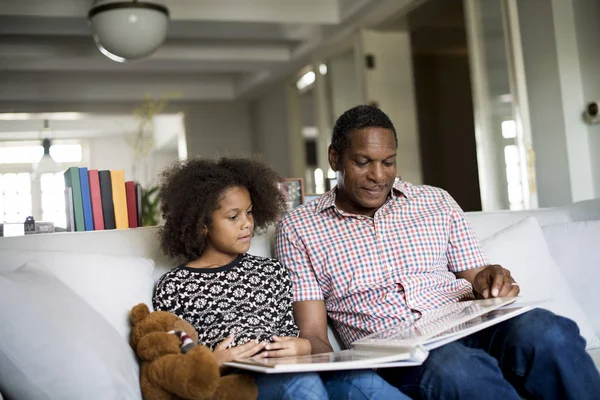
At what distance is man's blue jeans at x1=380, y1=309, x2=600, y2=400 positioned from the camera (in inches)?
55.3

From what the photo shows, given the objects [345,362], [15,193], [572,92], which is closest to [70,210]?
[345,362]

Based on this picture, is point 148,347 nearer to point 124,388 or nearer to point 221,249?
point 124,388

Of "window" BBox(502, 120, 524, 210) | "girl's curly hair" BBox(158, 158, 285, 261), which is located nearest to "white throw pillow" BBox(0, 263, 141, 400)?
"girl's curly hair" BBox(158, 158, 285, 261)

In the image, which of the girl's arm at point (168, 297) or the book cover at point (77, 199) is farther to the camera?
the book cover at point (77, 199)

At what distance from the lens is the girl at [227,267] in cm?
159

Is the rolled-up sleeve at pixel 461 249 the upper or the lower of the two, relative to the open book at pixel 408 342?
upper

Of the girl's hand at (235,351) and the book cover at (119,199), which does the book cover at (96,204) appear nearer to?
the book cover at (119,199)

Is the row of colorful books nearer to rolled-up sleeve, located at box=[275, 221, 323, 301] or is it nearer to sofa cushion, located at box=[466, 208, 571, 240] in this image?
rolled-up sleeve, located at box=[275, 221, 323, 301]

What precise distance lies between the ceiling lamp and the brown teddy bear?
209 cm

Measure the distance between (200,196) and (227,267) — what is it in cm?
20

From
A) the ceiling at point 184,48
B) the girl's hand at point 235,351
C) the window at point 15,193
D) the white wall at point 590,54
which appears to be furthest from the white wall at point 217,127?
the girl's hand at point 235,351

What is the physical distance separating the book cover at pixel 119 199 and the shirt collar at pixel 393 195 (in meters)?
0.59

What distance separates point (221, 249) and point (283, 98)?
5.54 m

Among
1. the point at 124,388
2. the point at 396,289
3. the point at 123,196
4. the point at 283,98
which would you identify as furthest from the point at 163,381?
the point at 283,98
